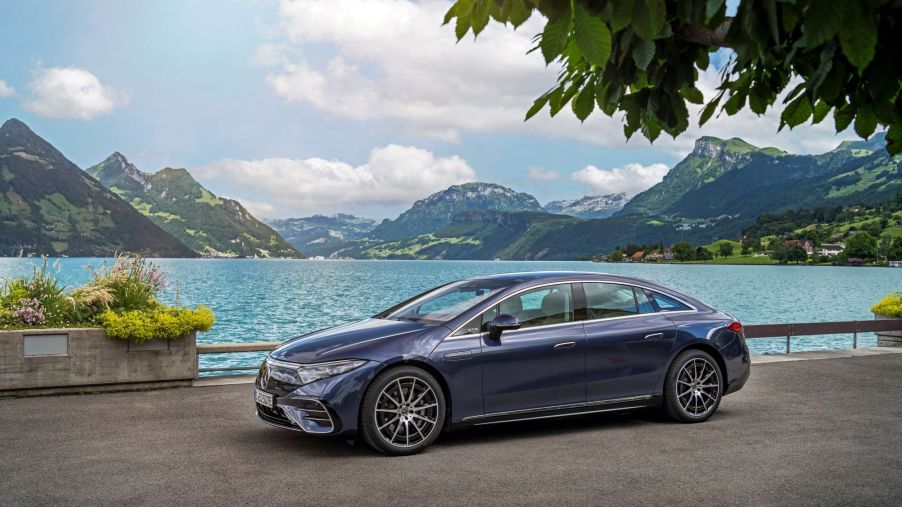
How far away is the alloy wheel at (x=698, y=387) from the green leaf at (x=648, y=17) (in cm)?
677

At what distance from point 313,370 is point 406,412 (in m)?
0.92

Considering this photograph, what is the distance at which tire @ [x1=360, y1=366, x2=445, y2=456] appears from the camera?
24.3ft

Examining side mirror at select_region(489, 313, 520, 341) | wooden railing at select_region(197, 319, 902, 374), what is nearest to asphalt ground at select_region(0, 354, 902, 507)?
side mirror at select_region(489, 313, 520, 341)

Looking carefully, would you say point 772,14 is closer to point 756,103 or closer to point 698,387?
point 756,103

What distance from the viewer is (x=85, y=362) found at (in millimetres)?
10688

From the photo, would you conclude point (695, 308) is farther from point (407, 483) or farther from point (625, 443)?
point (407, 483)

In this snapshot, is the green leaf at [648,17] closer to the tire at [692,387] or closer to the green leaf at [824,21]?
the green leaf at [824,21]

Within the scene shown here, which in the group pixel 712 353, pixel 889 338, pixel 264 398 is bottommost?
pixel 889 338

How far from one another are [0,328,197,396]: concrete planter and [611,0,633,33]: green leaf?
31.7ft

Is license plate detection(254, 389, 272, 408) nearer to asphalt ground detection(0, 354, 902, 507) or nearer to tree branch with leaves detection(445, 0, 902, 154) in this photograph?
asphalt ground detection(0, 354, 902, 507)

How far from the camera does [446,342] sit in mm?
7801

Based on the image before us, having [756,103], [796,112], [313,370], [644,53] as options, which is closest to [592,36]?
[644,53]

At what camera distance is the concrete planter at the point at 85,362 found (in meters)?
10.4

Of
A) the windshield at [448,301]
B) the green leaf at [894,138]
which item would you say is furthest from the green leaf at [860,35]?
the windshield at [448,301]
